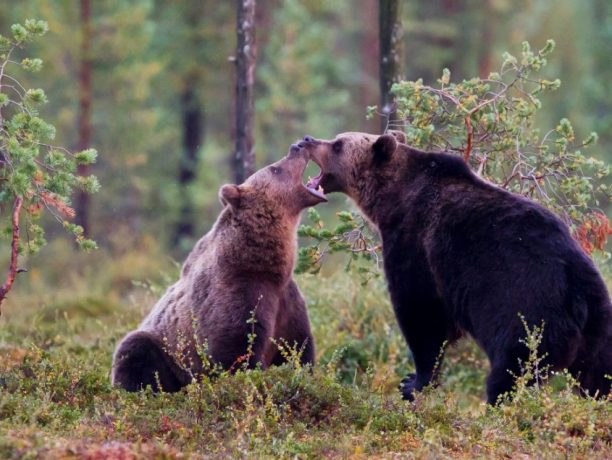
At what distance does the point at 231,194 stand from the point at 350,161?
1067 mm

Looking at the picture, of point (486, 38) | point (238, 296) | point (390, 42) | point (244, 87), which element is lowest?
point (238, 296)

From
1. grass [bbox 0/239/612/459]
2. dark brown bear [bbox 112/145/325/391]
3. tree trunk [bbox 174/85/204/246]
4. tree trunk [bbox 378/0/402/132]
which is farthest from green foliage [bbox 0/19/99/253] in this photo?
tree trunk [bbox 174/85/204/246]

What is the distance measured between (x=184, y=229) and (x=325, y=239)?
59.5ft

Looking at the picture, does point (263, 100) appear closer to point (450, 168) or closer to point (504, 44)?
point (504, 44)

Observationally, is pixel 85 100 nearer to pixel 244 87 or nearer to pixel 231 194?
pixel 244 87

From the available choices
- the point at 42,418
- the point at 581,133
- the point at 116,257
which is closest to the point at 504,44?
the point at 581,133

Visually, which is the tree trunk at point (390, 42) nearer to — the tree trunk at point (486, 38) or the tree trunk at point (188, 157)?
the tree trunk at point (188, 157)

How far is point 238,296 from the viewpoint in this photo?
7.44m

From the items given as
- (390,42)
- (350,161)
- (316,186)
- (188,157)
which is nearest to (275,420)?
(316,186)

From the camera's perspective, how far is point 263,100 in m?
23.7

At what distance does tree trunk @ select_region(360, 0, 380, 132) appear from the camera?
28609 millimetres

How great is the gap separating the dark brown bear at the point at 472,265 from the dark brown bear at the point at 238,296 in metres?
0.45

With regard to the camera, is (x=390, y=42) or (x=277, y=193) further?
(x=390, y=42)

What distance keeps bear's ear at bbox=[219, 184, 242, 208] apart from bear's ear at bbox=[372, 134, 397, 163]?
1.14 meters
